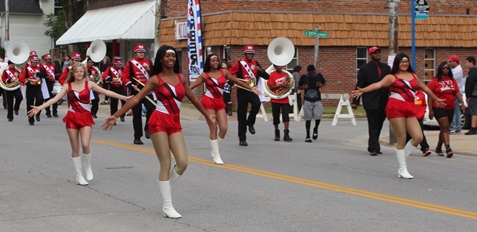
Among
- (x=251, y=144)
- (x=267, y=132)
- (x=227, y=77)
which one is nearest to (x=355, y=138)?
(x=267, y=132)

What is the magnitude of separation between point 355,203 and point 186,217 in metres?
2.15

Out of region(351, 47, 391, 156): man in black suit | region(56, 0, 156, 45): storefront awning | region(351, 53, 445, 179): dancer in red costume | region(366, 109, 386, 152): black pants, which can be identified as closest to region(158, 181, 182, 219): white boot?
region(351, 53, 445, 179): dancer in red costume

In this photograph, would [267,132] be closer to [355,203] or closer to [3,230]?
[355,203]

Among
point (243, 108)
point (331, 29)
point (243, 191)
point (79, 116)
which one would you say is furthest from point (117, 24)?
point (243, 191)

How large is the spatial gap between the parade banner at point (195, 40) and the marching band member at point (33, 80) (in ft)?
25.5

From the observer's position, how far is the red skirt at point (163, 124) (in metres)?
9.84

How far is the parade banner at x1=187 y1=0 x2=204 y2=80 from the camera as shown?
105ft

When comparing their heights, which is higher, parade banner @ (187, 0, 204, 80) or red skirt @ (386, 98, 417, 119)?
parade banner @ (187, 0, 204, 80)

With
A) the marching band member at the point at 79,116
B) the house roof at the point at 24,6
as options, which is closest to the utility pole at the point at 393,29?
the marching band member at the point at 79,116

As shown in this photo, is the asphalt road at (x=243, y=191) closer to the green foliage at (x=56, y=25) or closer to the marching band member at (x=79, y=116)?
the marching band member at (x=79, y=116)

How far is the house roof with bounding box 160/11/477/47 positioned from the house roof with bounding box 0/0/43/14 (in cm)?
3823

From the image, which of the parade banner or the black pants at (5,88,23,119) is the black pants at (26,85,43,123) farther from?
the parade banner

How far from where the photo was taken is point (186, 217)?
9750 mm

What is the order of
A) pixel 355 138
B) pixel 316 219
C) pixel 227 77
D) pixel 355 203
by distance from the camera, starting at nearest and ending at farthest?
pixel 316 219, pixel 355 203, pixel 227 77, pixel 355 138
